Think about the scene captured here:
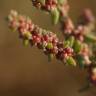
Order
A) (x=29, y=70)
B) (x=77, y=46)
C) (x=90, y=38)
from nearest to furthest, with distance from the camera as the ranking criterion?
(x=77, y=46)
(x=90, y=38)
(x=29, y=70)

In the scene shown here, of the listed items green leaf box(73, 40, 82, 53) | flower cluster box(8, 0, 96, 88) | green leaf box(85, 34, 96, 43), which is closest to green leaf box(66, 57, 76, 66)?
flower cluster box(8, 0, 96, 88)

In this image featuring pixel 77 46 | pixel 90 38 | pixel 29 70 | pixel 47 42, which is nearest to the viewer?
pixel 47 42

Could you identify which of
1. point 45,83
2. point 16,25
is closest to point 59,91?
point 45,83

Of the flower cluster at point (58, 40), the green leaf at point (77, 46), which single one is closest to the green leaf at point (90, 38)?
the flower cluster at point (58, 40)

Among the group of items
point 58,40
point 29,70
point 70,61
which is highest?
point 58,40

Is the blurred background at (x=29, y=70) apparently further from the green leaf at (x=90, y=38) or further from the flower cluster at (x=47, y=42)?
the flower cluster at (x=47, y=42)

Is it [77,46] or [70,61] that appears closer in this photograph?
[70,61]

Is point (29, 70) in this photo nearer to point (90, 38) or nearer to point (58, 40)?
point (90, 38)

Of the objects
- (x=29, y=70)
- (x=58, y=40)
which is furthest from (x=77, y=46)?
(x=29, y=70)

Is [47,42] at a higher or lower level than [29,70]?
higher

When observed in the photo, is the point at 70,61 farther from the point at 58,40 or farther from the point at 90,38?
the point at 90,38
